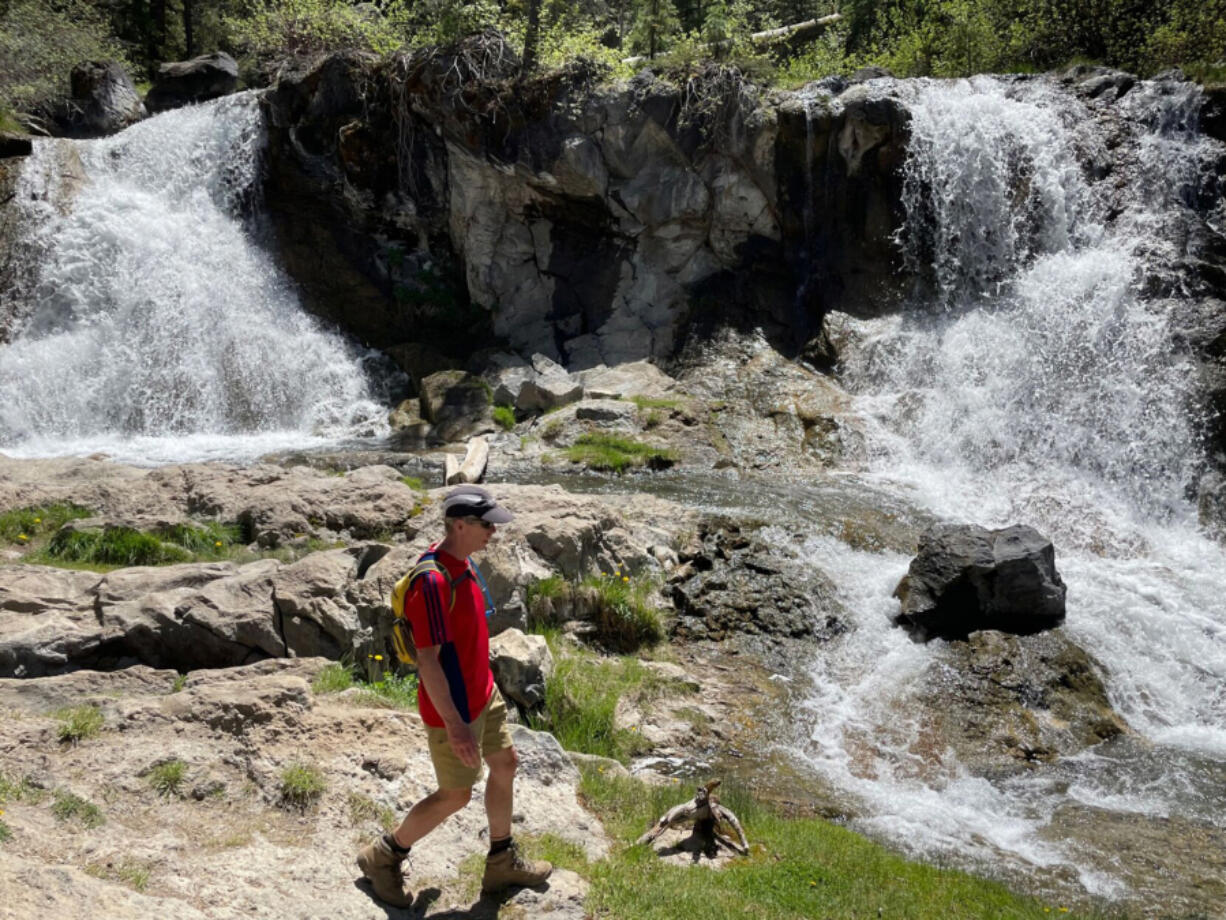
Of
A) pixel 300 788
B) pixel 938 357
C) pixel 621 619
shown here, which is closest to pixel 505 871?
pixel 300 788

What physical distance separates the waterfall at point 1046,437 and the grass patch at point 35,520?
6949mm

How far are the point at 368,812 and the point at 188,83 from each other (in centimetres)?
2779

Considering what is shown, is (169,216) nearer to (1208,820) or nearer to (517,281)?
(517,281)

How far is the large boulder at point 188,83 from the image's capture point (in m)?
27.0

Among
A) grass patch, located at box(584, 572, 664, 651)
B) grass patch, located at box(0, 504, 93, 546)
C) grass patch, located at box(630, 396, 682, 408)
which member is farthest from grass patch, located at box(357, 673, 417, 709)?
grass patch, located at box(630, 396, 682, 408)

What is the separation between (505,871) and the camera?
4.22 meters

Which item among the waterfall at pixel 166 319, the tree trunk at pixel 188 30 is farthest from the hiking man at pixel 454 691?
the tree trunk at pixel 188 30

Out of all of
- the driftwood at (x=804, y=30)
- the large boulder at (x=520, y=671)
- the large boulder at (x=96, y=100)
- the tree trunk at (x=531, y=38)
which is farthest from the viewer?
the driftwood at (x=804, y=30)

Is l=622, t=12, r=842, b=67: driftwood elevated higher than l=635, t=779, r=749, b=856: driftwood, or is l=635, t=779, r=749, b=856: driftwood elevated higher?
l=622, t=12, r=842, b=67: driftwood

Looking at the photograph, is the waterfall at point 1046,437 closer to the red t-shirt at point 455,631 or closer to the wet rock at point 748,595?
the wet rock at point 748,595

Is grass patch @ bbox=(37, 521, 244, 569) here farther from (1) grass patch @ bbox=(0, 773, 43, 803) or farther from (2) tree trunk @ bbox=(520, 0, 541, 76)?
(2) tree trunk @ bbox=(520, 0, 541, 76)

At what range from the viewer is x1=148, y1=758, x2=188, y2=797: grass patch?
14.5 feet

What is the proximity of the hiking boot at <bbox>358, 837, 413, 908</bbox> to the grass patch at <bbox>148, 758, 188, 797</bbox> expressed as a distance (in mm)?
1083

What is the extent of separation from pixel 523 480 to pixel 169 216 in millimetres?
11241
